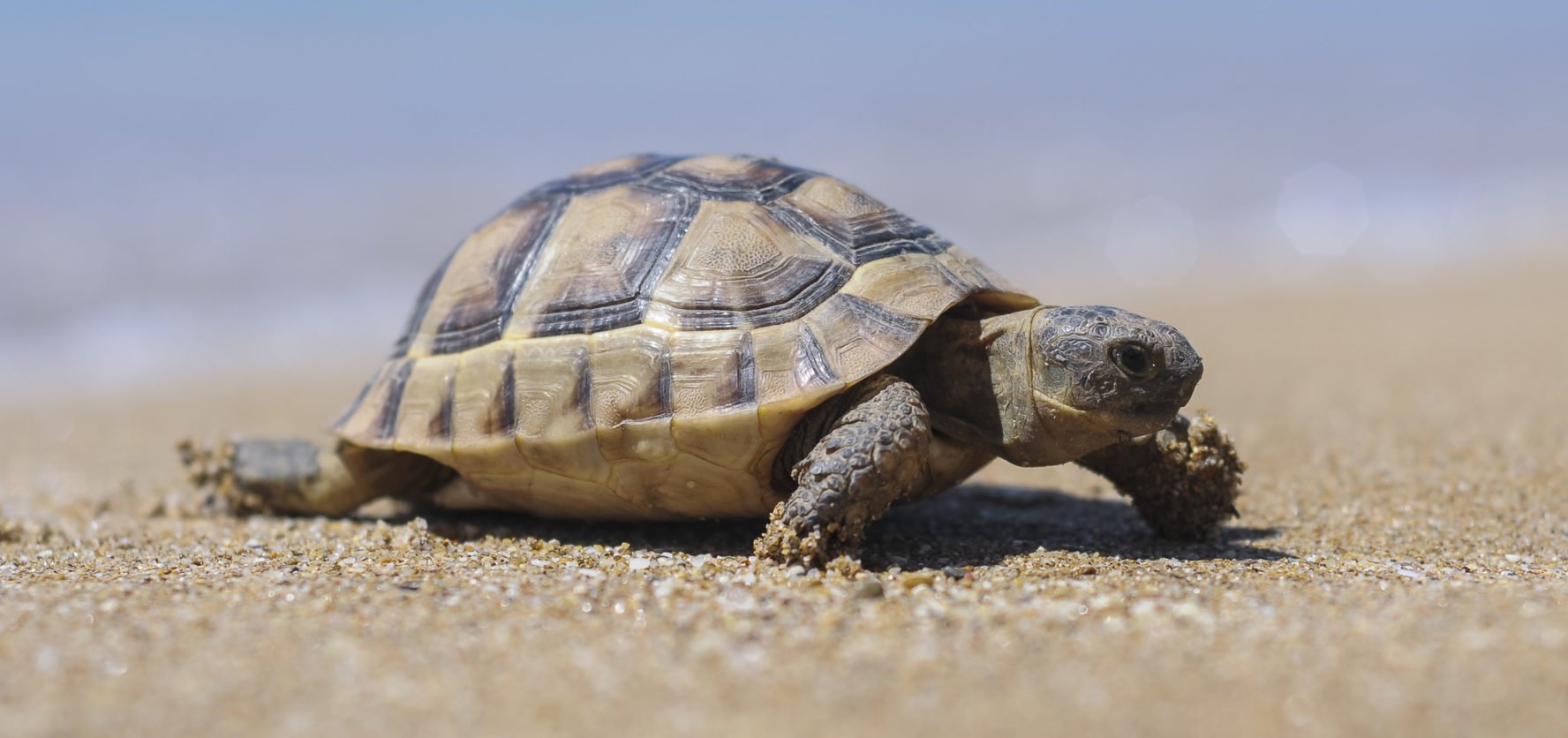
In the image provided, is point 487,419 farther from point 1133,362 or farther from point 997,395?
point 1133,362

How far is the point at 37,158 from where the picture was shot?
69.8 ft

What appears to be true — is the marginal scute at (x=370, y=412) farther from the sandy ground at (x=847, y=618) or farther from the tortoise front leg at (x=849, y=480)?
the tortoise front leg at (x=849, y=480)

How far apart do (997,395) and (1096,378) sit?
0.39 meters

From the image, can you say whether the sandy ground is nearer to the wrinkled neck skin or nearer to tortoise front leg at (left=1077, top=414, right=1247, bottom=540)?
tortoise front leg at (left=1077, top=414, right=1247, bottom=540)

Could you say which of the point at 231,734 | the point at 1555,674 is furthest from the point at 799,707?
the point at 1555,674

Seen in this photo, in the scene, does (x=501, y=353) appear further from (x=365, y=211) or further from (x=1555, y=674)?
(x=365, y=211)

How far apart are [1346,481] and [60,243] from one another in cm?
1519

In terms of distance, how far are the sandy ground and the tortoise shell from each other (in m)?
0.31

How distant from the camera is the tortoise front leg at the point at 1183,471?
14.2ft

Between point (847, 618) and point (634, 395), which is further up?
point (634, 395)

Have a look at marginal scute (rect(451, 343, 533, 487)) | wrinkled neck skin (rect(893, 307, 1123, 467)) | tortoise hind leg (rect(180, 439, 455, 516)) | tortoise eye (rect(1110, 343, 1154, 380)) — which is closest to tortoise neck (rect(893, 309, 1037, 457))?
wrinkled neck skin (rect(893, 307, 1123, 467))

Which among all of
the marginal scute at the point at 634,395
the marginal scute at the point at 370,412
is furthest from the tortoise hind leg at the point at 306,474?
the marginal scute at the point at 634,395

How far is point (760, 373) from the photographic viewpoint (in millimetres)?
3820

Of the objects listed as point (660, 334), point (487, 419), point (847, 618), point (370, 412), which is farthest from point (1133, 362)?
point (370, 412)
